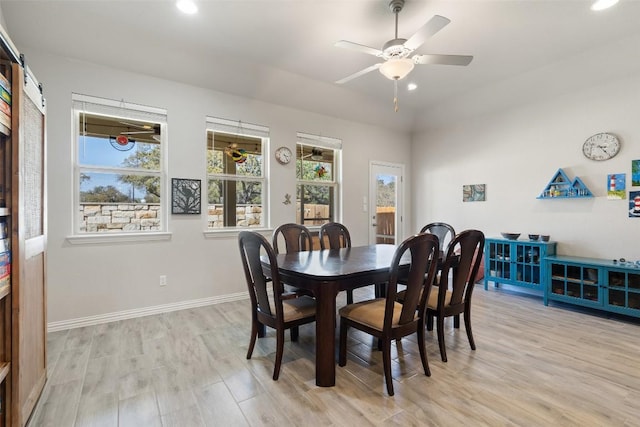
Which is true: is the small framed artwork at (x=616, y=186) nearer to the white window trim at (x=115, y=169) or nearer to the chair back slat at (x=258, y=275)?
the chair back slat at (x=258, y=275)

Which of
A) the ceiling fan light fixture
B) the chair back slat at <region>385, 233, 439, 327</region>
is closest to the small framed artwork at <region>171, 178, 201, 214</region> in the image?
the ceiling fan light fixture

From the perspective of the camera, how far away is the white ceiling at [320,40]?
8.81ft

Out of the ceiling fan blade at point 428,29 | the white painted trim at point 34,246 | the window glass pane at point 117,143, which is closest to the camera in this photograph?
the white painted trim at point 34,246

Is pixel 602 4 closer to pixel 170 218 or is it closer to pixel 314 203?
pixel 314 203

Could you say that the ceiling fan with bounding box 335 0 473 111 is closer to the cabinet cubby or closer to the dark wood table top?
the dark wood table top

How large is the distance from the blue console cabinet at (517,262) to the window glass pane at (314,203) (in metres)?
2.48

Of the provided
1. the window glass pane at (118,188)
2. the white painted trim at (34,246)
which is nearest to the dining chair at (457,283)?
the white painted trim at (34,246)

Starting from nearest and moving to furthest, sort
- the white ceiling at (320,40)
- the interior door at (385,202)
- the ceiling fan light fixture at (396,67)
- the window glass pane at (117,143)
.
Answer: the ceiling fan light fixture at (396,67) < the white ceiling at (320,40) < the window glass pane at (117,143) < the interior door at (385,202)

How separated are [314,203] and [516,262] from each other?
303cm

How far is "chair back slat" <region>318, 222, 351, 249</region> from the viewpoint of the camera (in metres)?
3.61

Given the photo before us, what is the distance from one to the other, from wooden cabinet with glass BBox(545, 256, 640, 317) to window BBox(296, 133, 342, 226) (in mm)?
3086

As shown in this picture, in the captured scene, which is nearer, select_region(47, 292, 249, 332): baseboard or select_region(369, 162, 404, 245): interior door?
select_region(47, 292, 249, 332): baseboard

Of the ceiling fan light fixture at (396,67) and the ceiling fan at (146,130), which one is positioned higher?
the ceiling fan light fixture at (396,67)

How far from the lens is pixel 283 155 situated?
447cm
